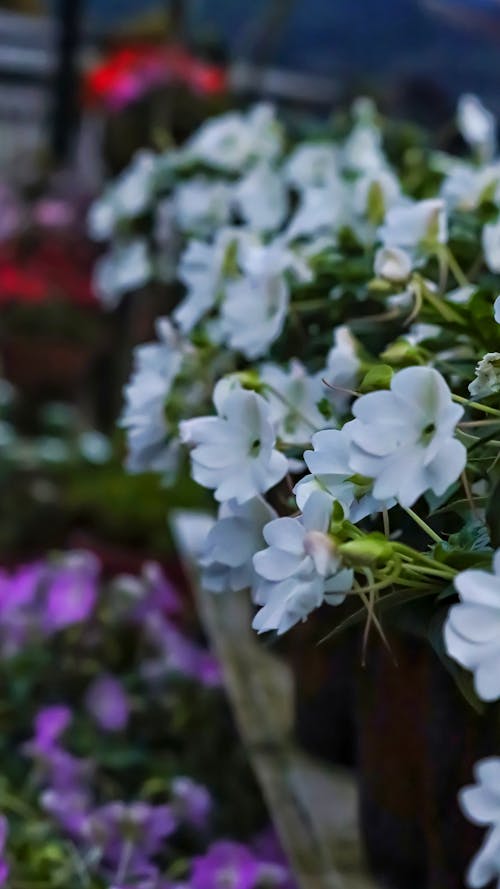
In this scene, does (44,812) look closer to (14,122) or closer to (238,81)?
(238,81)

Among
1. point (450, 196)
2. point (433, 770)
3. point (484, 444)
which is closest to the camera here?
point (484, 444)

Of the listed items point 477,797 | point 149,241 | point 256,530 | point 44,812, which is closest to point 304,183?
point 149,241

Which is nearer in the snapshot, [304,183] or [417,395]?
[417,395]

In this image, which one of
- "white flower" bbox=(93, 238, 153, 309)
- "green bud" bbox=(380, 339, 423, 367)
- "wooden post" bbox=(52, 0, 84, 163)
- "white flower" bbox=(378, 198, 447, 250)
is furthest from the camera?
"wooden post" bbox=(52, 0, 84, 163)

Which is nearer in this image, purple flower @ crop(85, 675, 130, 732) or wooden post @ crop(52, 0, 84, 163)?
purple flower @ crop(85, 675, 130, 732)

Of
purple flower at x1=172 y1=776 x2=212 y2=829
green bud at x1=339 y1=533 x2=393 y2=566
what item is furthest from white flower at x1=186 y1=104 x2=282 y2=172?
green bud at x1=339 y1=533 x2=393 y2=566

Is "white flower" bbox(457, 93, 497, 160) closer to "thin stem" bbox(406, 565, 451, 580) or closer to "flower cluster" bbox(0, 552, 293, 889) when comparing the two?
"flower cluster" bbox(0, 552, 293, 889)

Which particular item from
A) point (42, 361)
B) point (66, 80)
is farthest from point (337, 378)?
point (66, 80)

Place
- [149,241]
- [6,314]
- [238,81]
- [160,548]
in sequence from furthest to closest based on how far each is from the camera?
[238,81]
[6,314]
[160,548]
[149,241]
